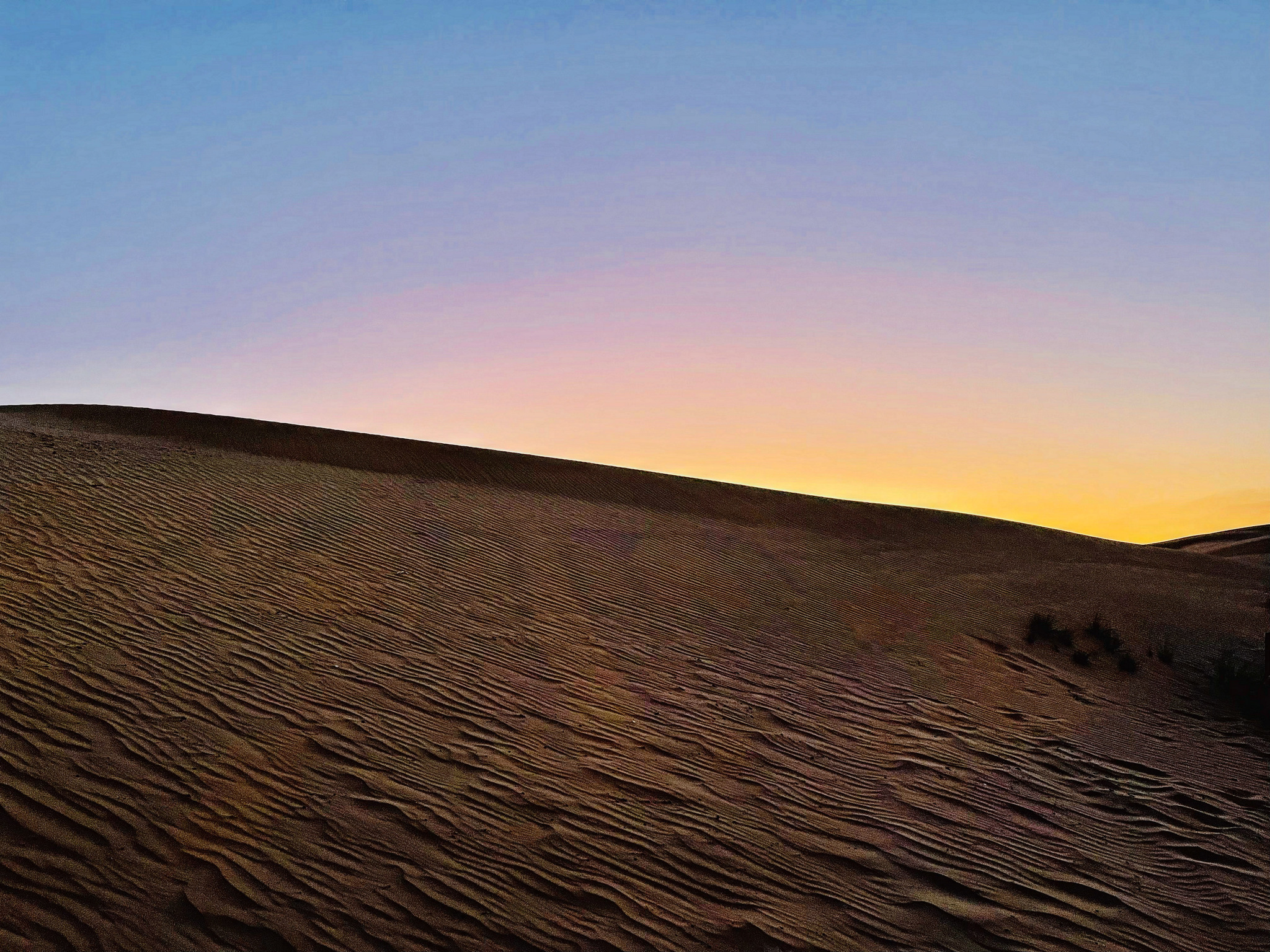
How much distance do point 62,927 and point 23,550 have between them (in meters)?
7.14

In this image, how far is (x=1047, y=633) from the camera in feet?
39.7

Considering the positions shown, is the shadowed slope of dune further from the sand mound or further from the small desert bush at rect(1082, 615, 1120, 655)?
the sand mound

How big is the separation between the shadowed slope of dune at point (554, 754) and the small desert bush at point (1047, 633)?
38cm

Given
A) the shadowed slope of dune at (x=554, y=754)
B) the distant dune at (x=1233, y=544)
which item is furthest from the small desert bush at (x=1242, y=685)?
the distant dune at (x=1233, y=544)

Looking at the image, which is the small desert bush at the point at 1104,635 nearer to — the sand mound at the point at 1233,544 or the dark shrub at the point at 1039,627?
the dark shrub at the point at 1039,627

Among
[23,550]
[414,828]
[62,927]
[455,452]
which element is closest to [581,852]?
[414,828]

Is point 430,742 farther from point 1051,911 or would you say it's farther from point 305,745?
point 1051,911

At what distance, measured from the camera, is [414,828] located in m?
5.35

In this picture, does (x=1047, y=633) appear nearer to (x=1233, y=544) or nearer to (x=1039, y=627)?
(x=1039, y=627)

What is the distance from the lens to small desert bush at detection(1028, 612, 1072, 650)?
1185 centimetres

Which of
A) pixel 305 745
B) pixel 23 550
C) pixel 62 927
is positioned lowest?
pixel 62 927

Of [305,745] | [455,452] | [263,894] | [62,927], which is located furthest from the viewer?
[455,452]

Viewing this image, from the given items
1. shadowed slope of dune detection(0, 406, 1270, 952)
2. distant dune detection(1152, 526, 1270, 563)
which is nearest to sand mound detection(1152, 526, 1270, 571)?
distant dune detection(1152, 526, 1270, 563)

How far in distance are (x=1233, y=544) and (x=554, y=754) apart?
27.4 metres
